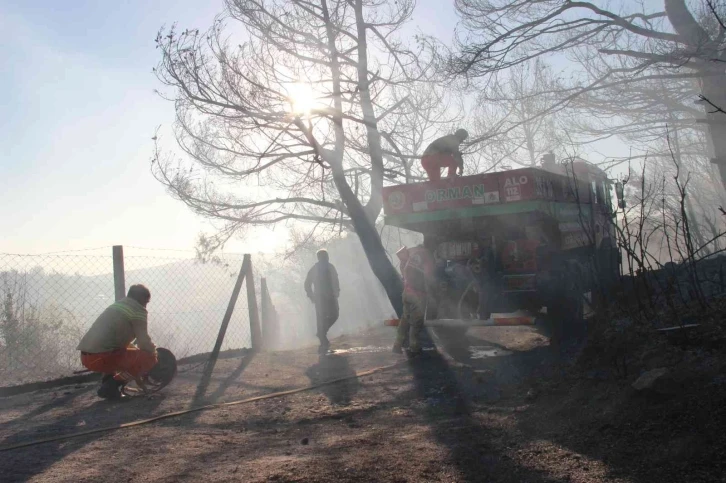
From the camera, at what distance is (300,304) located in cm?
3953

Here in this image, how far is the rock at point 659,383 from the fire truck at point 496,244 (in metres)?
3.88

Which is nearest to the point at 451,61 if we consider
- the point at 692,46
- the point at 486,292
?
the point at 692,46

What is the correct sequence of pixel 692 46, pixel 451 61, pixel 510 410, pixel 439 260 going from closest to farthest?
pixel 510 410 < pixel 439 260 < pixel 692 46 < pixel 451 61

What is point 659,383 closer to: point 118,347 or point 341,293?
Answer: point 118,347

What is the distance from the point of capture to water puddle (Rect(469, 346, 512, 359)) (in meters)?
8.50

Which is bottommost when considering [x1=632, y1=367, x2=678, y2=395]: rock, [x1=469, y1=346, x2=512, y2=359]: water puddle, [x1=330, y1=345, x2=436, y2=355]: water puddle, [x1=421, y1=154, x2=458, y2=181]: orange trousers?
[x1=469, y1=346, x2=512, y2=359]: water puddle

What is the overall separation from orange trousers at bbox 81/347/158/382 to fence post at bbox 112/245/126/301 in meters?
1.89

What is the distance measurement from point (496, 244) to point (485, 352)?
5.13 ft

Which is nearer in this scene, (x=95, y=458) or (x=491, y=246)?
(x=95, y=458)

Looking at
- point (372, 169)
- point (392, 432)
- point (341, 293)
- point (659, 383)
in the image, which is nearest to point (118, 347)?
point (392, 432)

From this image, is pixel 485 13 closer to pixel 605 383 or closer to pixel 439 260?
pixel 439 260

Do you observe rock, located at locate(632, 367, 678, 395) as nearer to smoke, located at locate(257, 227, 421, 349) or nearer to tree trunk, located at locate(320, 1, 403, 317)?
tree trunk, located at locate(320, 1, 403, 317)

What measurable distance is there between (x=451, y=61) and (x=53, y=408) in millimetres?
7917

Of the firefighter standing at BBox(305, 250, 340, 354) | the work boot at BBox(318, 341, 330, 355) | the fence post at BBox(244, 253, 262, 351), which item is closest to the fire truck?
the work boot at BBox(318, 341, 330, 355)
